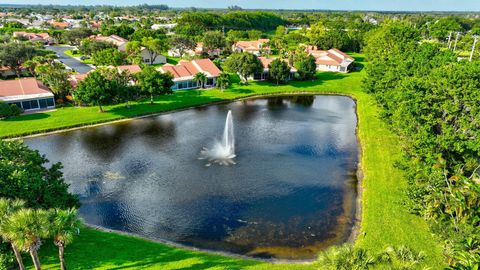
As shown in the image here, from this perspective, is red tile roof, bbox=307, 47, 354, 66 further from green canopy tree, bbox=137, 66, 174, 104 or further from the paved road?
the paved road

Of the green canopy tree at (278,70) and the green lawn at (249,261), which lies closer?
the green lawn at (249,261)

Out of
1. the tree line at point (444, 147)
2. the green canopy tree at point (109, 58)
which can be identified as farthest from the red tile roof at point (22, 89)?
the tree line at point (444, 147)

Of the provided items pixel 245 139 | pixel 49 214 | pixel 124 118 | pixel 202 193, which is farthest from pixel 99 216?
pixel 124 118

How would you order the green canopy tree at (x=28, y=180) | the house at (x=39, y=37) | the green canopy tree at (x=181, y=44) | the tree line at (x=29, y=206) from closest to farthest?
1. the tree line at (x=29, y=206)
2. the green canopy tree at (x=28, y=180)
3. the green canopy tree at (x=181, y=44)
4. the house at (x=39, y=37)

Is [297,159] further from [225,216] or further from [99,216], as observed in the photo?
[99,216]

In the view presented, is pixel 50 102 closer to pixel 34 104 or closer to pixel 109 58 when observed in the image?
pixel 34 104

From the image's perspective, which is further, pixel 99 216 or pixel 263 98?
pixel 263 98

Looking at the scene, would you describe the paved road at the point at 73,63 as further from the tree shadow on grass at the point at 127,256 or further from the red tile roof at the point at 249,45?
the tree shadow on grass at the point at 127,256
